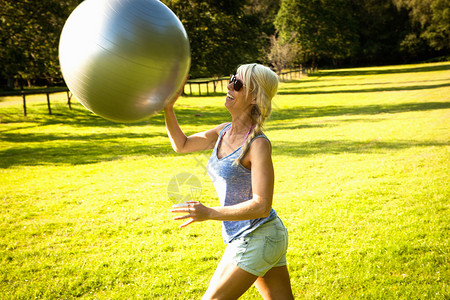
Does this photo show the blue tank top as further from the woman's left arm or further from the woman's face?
the woman's face

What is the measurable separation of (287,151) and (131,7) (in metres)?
9.04

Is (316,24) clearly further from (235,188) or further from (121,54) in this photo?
(121,54)

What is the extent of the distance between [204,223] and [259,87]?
3.93m

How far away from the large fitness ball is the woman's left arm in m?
0.75

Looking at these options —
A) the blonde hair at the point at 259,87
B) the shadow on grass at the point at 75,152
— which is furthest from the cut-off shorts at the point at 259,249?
the shadow on grass at the point at 75,152

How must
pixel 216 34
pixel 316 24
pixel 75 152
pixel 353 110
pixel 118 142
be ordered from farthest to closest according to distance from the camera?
pixel 316 24
pixel 216 34
pixel 353 110
pixel 118 142
pixel 75 152

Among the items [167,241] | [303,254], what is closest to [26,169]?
[167,241]

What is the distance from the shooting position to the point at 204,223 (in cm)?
599

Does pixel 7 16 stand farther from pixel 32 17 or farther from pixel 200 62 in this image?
pixel 200 62

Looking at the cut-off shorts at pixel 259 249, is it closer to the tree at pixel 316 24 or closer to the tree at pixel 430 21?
the tree at pixel 316 24

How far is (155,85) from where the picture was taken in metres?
2.37

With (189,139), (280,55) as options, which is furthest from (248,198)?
(280,55)

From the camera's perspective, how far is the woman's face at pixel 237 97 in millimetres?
2494

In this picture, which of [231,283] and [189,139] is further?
[189,139]
